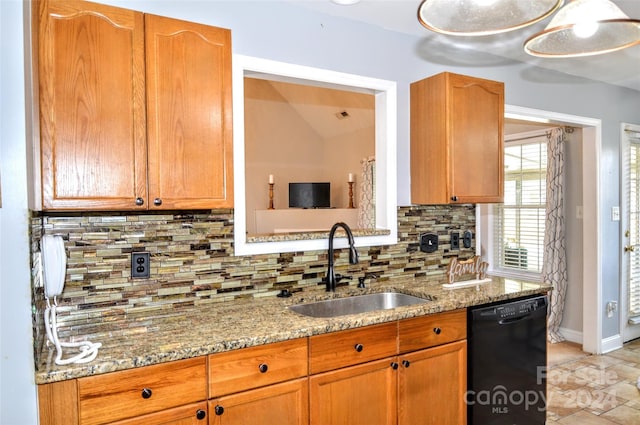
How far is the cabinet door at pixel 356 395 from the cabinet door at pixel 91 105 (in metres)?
1.08

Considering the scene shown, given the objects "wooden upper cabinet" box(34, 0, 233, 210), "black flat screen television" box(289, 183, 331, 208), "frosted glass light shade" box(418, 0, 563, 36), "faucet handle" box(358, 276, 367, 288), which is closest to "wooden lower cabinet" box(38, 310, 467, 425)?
"faucet handle" box(358, 276, 367, 288)

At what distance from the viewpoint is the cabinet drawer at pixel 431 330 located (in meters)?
2.02

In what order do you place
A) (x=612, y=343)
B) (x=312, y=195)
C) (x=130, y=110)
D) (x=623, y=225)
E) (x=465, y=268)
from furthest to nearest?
(x=312, y=195)
(x=623, y=225)
(x=612, y=343)
(x=465, y=268)
(x=130, y=110)

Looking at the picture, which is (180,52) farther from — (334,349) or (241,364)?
(334,349)

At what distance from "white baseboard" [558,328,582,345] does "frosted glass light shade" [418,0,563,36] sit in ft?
12.5

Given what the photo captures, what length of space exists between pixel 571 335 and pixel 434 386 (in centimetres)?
303

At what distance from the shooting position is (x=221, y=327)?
69.3 inches

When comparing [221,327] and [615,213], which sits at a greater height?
[615,213]

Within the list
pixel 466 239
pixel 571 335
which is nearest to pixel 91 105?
pixel 466 239

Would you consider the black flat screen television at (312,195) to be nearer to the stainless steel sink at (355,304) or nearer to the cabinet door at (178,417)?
the stainless steel sink at (355,304)

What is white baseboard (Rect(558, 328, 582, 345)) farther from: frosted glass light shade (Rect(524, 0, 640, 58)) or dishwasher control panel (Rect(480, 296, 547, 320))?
frosted glass light shade (Rect(524, 0, 640, 58))

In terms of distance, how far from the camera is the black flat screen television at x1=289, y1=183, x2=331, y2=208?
6543 mm

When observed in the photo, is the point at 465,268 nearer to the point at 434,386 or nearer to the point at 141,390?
the point at 434,386
